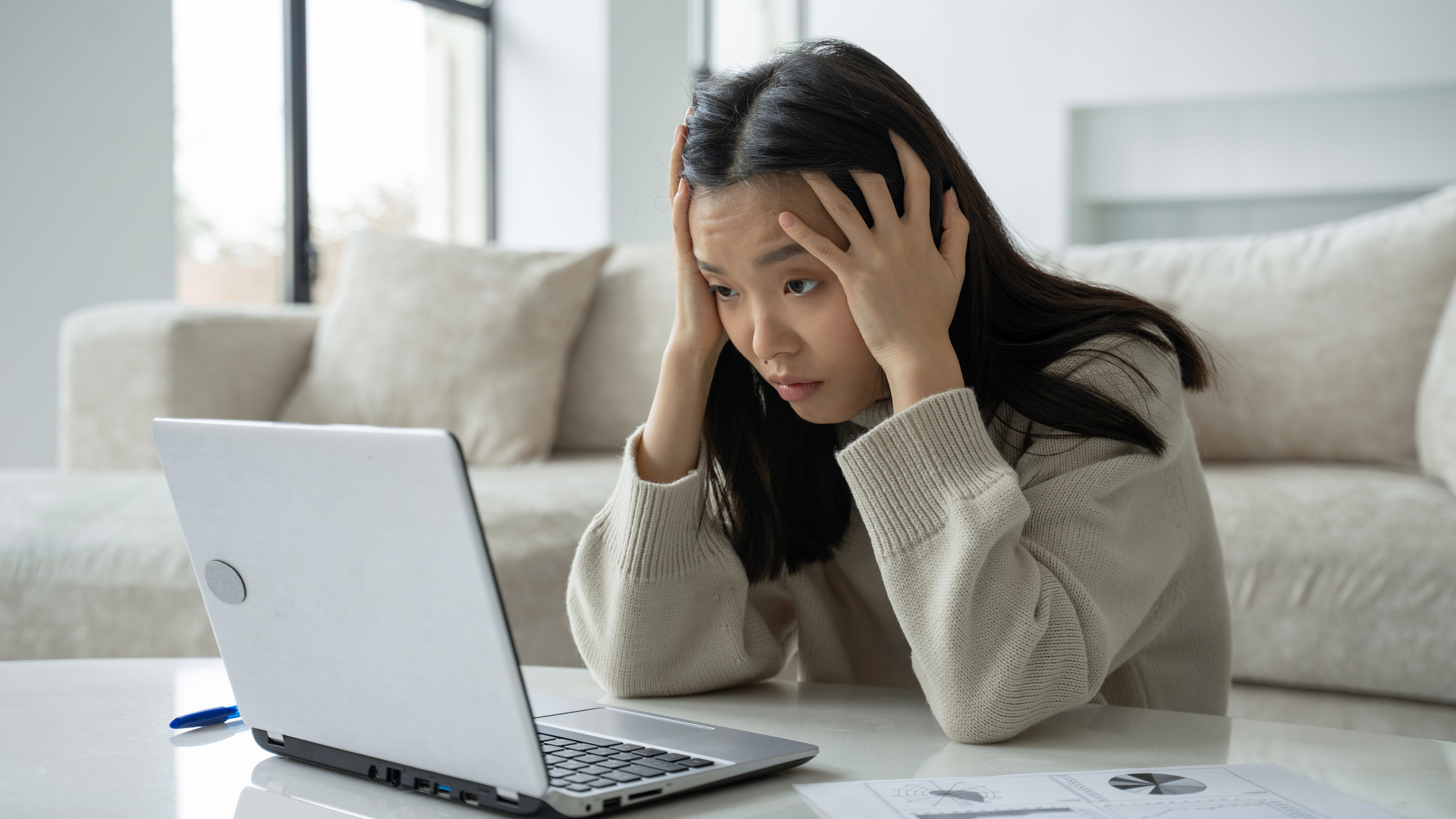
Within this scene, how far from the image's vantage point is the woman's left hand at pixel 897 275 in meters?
0.82

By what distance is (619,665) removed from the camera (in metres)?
0.86

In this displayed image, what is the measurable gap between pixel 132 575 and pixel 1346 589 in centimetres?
158

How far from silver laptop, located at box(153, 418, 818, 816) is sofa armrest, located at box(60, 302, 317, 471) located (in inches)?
69.1

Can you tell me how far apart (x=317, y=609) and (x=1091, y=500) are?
1.63 feet

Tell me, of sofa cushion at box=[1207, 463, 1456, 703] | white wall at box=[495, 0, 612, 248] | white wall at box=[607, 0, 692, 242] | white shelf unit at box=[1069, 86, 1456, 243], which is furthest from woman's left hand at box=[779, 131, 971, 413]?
white shelf unit at box=[1069, 86, 1456, 243]

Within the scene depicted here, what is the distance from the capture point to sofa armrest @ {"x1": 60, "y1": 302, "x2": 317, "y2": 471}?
2234mm

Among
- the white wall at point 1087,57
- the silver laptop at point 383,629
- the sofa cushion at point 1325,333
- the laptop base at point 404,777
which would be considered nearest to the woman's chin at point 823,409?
the silver laptop at point 383,629

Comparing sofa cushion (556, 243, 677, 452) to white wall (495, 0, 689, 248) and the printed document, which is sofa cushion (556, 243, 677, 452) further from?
the printed document

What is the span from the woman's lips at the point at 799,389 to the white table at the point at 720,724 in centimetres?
21

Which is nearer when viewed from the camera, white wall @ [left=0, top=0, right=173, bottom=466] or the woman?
the woman

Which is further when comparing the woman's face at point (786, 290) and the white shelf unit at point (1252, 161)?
the white shelf unit at point (1252, 161)

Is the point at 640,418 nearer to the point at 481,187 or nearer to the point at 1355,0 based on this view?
the point at 481,187

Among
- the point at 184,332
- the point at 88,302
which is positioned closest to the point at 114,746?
the point at 184,332

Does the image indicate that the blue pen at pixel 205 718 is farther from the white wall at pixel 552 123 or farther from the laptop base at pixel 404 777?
the white wall at pixel 552 123
